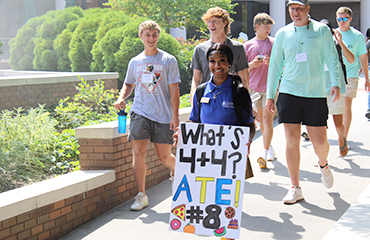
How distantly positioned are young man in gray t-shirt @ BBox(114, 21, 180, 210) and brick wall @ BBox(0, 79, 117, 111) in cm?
476

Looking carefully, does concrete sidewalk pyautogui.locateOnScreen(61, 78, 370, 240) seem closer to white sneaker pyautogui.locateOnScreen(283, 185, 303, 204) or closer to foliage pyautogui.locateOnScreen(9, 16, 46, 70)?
white sneaker pyautogui.locateOnScreen(283, 185, 303, 204)

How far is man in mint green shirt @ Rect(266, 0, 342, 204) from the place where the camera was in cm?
483

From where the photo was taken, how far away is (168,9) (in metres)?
16.2

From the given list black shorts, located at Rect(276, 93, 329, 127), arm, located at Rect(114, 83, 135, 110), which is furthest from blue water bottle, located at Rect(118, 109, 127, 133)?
black shorts, located at Rect(276, 93, 329, 127)

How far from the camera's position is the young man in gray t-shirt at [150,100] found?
5.01 meters

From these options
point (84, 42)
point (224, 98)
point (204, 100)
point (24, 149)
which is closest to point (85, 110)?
point (24, 149)

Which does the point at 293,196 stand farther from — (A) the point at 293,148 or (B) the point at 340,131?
(B) the point at 340,131

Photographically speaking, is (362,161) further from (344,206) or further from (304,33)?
(304,33)

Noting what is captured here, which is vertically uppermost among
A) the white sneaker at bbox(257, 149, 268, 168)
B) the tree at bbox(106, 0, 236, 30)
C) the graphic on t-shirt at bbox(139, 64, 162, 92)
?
the tree at bbox(106, 0, 236, 30)

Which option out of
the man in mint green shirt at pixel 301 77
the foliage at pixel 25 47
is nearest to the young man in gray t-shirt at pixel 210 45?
the man in mint green shirt at pixel 301 77

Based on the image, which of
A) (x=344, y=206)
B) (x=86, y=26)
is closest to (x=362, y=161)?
(x=344, y=206)

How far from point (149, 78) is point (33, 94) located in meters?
5.13

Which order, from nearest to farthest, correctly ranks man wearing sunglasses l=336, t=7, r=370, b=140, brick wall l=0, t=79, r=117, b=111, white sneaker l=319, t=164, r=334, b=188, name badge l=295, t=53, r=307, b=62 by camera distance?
name badge l=295, t=53, r=307, b=62 → white sneaker l=319, t=164, r=334, b=188 → man wearing sunglasses l=336, t=7, r=370, b=140 → brick wall l=0, t=79, r=117, b=111

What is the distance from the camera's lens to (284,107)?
4.98 meters
